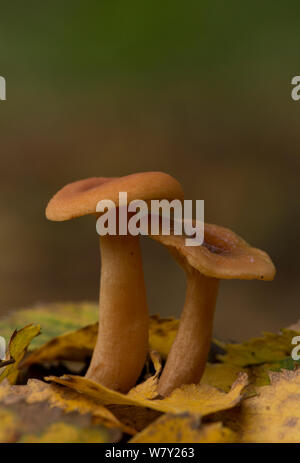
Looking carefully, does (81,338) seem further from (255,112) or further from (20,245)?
(255,112)

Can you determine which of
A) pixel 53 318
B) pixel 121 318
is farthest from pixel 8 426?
pixel 53 318

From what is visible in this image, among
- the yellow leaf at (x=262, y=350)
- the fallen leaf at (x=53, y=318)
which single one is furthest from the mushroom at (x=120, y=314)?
the fallen leaf at (x=53, y=318)

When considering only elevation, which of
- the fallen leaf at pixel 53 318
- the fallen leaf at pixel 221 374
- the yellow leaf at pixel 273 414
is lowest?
the fallen leaf at pixel 221 374

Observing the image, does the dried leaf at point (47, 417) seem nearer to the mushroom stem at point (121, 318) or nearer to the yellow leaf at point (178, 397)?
the yellow leaf at point (178, 397)

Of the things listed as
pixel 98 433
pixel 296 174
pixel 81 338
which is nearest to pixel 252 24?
pixel 296 174

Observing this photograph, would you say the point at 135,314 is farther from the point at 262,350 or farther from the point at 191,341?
the point at 262,350

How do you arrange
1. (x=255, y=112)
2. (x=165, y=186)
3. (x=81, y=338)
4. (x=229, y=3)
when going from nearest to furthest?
(x=165, y=186) → (x=81, y=338) → (x=229, y=3) → (x=255, y=112)
